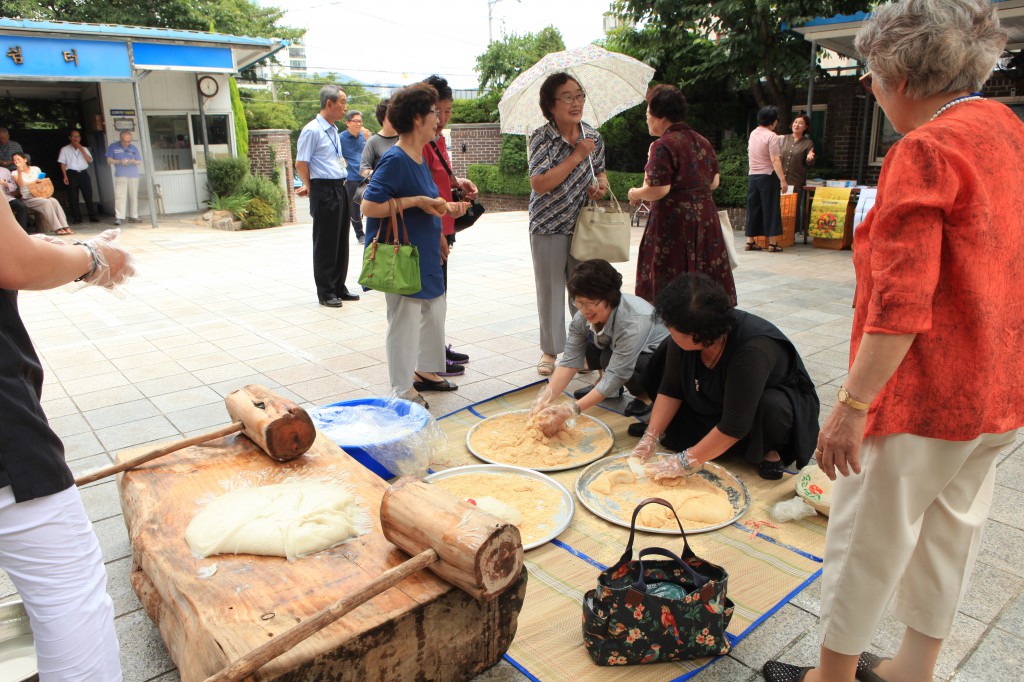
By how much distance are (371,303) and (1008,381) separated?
5853 millimetres

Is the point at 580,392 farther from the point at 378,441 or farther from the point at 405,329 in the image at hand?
the point at 378,441

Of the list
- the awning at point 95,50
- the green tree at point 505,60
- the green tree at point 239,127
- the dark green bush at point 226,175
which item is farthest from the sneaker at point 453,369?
the green tree at point 505,60

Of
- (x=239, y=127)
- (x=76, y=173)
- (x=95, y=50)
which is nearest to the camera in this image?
(x=95, y=50)

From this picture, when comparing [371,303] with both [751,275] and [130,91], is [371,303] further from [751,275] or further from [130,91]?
[130,91]

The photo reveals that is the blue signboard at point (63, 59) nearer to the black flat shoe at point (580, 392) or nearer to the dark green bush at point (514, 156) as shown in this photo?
the dark green bush at point (514, 156)

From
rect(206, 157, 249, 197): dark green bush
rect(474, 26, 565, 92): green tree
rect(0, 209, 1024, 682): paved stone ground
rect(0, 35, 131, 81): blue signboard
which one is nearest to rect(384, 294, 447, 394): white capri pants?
rect(0, 209, 1024, 682): paved stone ground

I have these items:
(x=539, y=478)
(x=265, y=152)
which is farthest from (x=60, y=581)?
(x=265, y=152)

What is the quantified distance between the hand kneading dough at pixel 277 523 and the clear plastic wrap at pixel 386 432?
74 centimetres

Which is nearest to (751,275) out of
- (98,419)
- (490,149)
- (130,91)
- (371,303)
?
(371,303)

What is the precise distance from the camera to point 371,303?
6.86 m

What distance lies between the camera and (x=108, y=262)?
167 centimetres

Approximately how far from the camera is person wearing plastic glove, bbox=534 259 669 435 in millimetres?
3492

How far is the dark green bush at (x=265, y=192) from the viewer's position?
13797 millimetres

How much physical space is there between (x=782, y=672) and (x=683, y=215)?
2.72m
